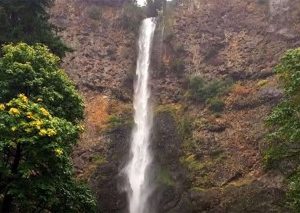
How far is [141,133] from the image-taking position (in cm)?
3522

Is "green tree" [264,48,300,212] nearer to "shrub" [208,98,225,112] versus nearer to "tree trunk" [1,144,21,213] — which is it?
"tree trunk" [1,144,21,213]

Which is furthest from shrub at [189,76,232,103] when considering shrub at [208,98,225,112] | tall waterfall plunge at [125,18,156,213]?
tall waterfall plunge at [125,18,156,213]

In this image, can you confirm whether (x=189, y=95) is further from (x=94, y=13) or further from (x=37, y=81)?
(x=37, y=81)

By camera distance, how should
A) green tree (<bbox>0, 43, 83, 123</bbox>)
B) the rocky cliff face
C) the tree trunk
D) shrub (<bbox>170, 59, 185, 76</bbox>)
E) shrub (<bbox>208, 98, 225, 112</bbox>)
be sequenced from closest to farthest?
the tree trunk < green tree (<bbox>0, 43, 83, 123</bbox>) < the rocky cliff face < shrub (<bbox>208, 98, 225, 112</bbox>) < shrub (<bbox>170, 59, 185, 76</bbox>)

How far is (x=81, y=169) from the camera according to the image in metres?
31.9

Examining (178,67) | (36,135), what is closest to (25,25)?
(36,135)

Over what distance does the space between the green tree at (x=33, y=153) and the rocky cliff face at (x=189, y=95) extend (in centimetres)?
1218

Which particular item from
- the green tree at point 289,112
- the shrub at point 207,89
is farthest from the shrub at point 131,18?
the green tree at point 289,112

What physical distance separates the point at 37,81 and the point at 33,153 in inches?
153

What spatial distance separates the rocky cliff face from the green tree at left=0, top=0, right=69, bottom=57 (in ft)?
36.3

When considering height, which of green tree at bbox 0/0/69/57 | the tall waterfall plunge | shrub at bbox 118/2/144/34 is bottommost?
the tall waterfall plunge

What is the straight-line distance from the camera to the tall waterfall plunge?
99.2 ft

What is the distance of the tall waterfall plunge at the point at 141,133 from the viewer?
99.2ft

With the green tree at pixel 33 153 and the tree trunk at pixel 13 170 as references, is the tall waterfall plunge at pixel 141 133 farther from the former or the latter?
the tree trunk at pixel 13 170
